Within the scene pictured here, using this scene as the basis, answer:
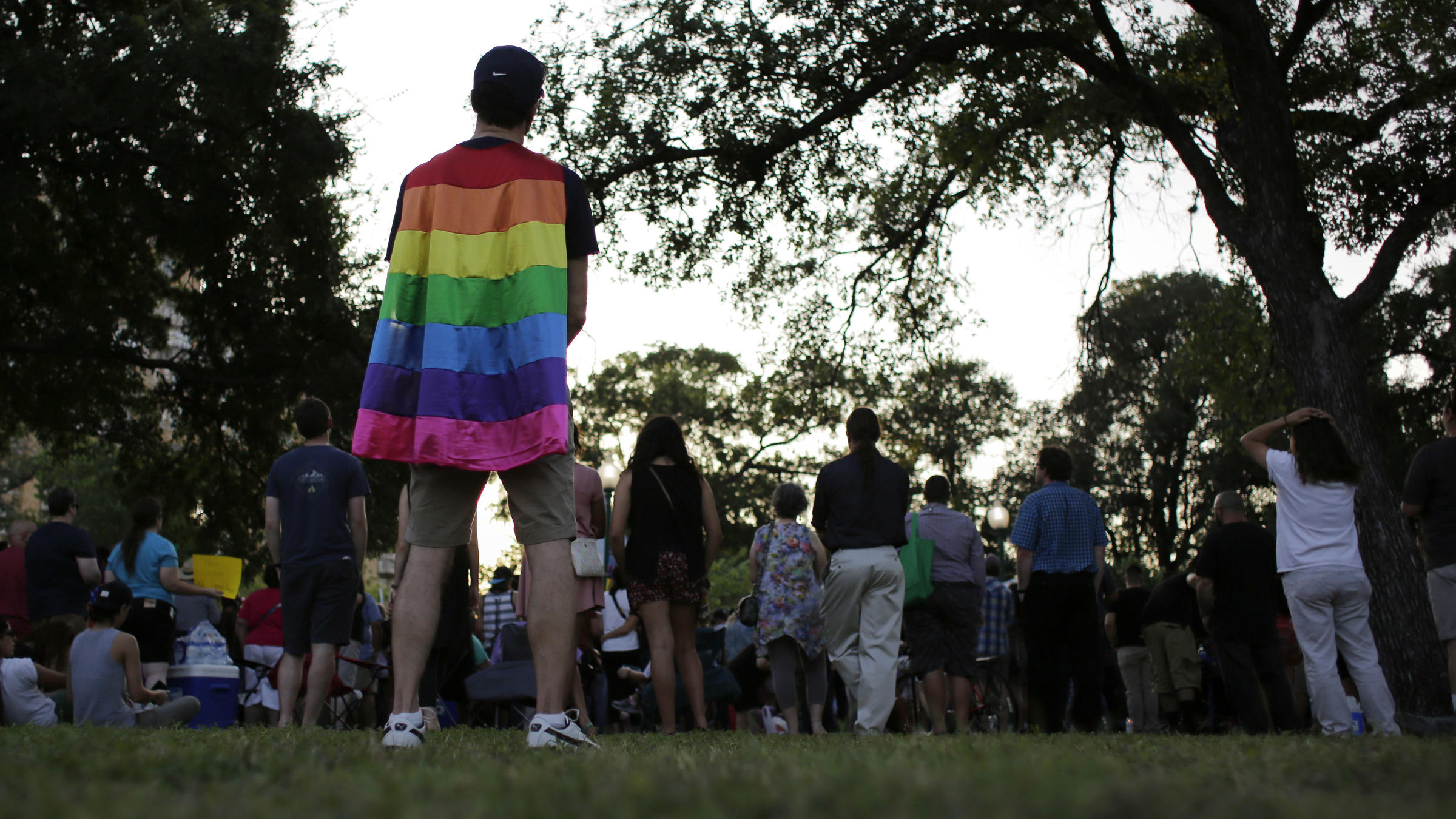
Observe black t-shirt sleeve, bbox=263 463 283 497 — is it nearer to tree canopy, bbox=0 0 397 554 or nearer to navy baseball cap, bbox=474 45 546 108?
navy baseball cap, bbox=474 45 546 108

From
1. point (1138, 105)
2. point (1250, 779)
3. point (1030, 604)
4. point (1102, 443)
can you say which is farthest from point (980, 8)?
point (1102, 443)

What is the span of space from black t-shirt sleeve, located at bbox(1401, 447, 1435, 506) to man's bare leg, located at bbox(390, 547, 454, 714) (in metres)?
5.77

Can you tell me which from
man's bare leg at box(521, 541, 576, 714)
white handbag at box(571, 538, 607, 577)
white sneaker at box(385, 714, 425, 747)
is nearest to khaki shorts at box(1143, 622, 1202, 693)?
white handbag at box(571, 538, 607, 577)

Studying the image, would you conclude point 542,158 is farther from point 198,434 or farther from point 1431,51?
point 198,434

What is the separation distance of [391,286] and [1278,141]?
9.42 meters

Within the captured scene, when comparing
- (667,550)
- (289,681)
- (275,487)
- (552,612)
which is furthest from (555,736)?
(275,487)

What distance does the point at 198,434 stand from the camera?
1912 cm

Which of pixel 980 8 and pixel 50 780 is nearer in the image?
pixel 50 780

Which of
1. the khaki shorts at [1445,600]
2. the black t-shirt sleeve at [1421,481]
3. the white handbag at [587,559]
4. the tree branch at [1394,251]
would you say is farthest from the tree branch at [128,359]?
the khaki shorts at [1445,600]

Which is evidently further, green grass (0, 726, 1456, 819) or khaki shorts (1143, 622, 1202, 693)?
khaki shorts (1143, 622, 1202, 693)

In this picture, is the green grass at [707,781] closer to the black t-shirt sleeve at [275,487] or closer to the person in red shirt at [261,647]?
the black t-shirt sleeve at [275,487]

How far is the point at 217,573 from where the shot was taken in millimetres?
9359

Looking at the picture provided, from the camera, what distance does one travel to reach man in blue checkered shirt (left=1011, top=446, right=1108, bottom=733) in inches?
344

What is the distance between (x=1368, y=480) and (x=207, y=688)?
30.6ft
